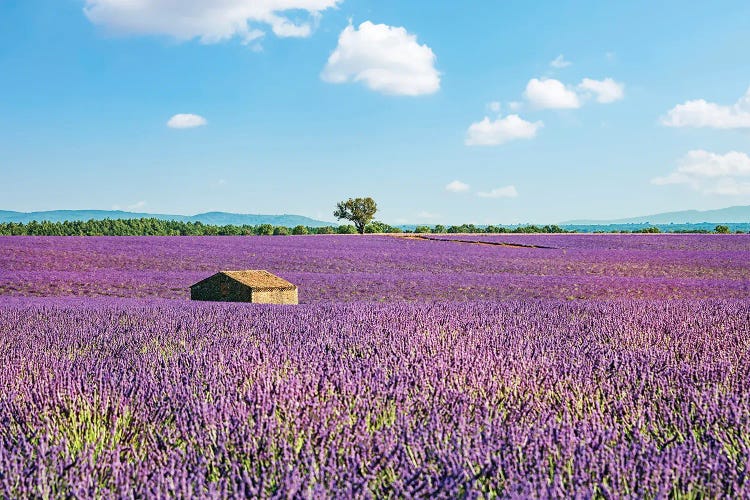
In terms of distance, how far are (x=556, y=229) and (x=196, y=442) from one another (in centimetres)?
4903

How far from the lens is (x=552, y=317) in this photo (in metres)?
4.96

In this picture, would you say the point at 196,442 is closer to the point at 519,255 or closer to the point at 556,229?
the point at 519,255

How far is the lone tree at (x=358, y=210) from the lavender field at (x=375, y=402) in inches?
1710

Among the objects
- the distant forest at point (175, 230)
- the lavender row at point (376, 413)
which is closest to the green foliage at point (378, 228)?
the distant forest at point (175, 230)

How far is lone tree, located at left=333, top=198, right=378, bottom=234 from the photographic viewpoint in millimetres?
48938

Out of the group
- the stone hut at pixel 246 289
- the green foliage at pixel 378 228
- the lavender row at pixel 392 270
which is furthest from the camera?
the green foliage at pixel 378 228

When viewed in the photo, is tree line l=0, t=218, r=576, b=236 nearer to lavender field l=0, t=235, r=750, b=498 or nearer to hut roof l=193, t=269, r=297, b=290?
hut roof l=193, t=269, r=297, b=290

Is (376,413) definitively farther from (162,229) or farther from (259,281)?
(162,229)

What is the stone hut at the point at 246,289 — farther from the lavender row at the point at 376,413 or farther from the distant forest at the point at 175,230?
the distant forest at the point at 175,230

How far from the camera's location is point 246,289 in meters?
8.23

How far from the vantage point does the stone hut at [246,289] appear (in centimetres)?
825

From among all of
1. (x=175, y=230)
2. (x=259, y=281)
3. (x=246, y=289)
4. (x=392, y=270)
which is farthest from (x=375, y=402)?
(x=175, y=230)

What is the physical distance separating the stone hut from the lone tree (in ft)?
130

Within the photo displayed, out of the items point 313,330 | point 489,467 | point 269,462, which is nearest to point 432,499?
point 489,467
